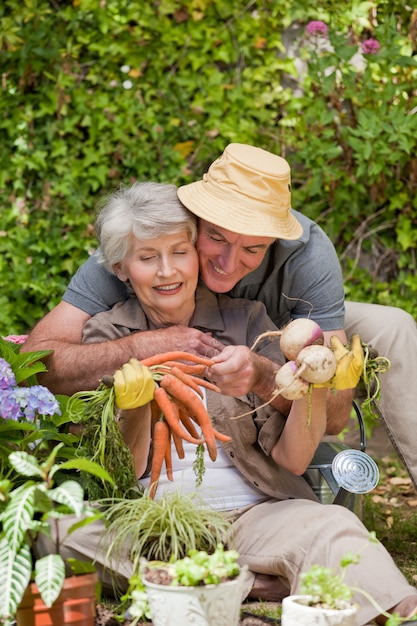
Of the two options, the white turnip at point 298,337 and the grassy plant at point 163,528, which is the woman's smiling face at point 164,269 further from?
the grassy plant at point 163,528

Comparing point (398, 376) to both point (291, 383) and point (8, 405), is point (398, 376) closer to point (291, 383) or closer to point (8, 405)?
point (291, 383)

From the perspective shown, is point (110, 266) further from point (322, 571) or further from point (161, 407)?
point (322, 571)

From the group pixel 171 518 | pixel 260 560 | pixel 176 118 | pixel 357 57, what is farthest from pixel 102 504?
pixel 357 57

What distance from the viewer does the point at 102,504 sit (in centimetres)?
277

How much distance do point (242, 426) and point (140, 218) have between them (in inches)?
29.6

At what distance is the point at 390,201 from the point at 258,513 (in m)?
2.83

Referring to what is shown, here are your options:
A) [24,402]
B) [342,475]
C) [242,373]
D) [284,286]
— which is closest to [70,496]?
[24,402]

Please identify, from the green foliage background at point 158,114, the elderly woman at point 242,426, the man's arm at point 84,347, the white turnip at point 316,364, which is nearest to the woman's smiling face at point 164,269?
the elderly woman at point 242,426

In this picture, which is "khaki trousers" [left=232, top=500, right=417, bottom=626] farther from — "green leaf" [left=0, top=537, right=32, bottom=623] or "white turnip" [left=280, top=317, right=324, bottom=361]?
"green leaf" [left=0, top=537, right=32, bottom=623]

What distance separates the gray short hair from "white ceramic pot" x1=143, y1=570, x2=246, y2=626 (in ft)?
4.04

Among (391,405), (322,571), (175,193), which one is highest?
(175,193)

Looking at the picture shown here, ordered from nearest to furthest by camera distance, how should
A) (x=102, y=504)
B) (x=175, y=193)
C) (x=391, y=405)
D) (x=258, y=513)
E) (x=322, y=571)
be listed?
(x=322, y=571) < (x=102, y=504) < (x=258, y=513) < (x=175, y=193) < (x=391, y=405)

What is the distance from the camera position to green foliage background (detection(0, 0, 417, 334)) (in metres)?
5.36

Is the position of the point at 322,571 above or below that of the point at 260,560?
above
